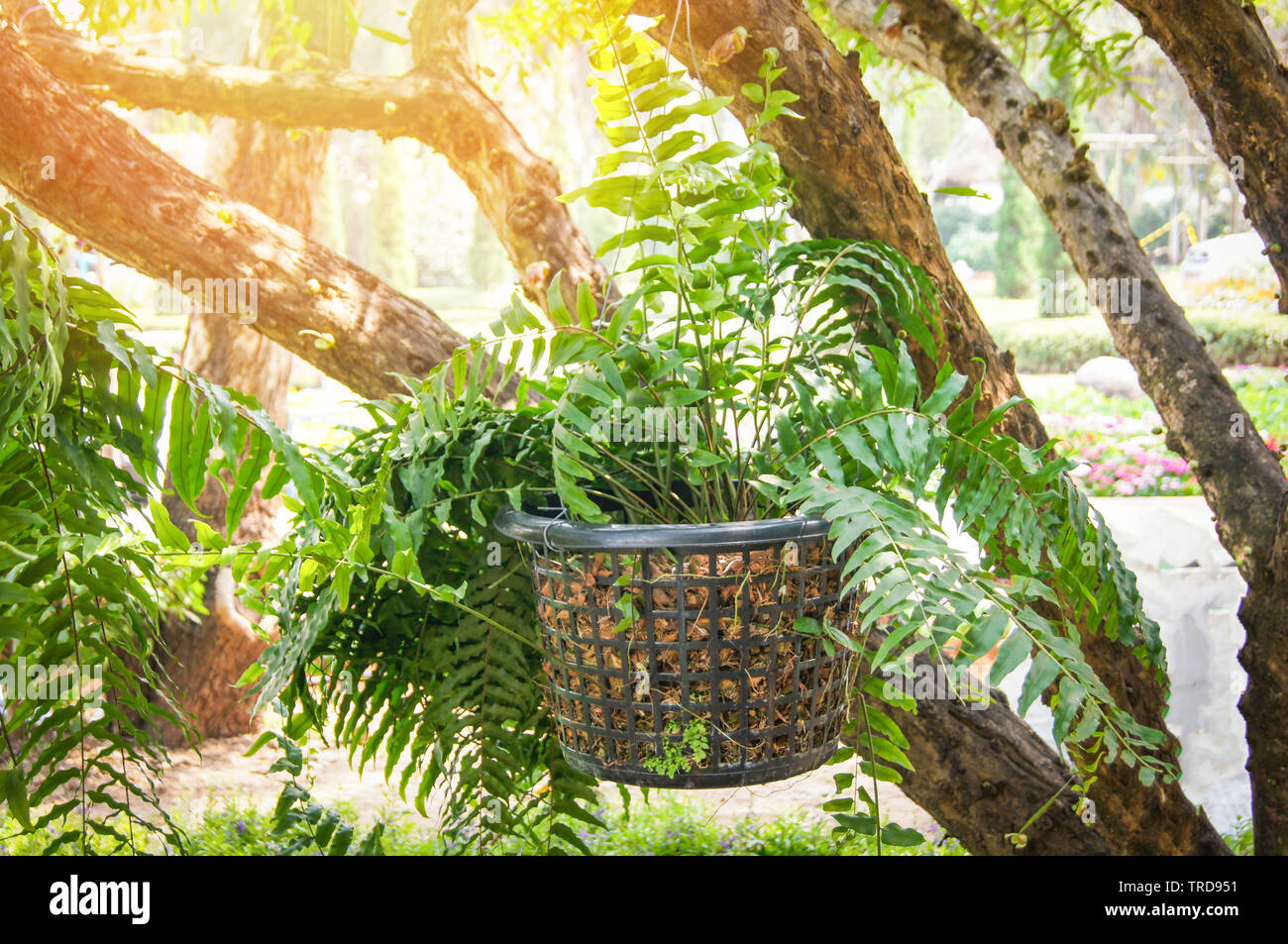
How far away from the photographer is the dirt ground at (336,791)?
2.91m

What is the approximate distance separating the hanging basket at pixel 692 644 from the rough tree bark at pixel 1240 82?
1.03m

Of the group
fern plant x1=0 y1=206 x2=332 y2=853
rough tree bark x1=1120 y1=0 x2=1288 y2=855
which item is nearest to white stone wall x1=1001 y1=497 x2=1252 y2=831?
rough tree bark x1=1120 y1=0 x2=1288 y2=855

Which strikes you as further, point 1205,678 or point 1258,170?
point 1205,678

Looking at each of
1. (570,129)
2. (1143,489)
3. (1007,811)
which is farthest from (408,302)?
(570,129)

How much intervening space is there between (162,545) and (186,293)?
75 cm

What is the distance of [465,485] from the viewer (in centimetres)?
106

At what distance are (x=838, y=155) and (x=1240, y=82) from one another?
61cm

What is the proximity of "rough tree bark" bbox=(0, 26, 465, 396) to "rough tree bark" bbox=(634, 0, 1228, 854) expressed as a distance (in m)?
0.60

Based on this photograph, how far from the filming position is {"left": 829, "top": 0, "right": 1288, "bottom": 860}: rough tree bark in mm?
1638

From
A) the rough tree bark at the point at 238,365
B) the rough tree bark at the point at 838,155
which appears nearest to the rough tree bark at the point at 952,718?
the rough tree bark at the point at 838,155

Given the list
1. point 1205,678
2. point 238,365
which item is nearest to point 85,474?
point 238,365

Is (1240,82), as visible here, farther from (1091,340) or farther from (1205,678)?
(1091,340)

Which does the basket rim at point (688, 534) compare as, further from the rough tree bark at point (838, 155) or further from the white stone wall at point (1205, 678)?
the white stone wall at point (1205, 678)

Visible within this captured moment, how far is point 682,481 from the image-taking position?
1.15 m
